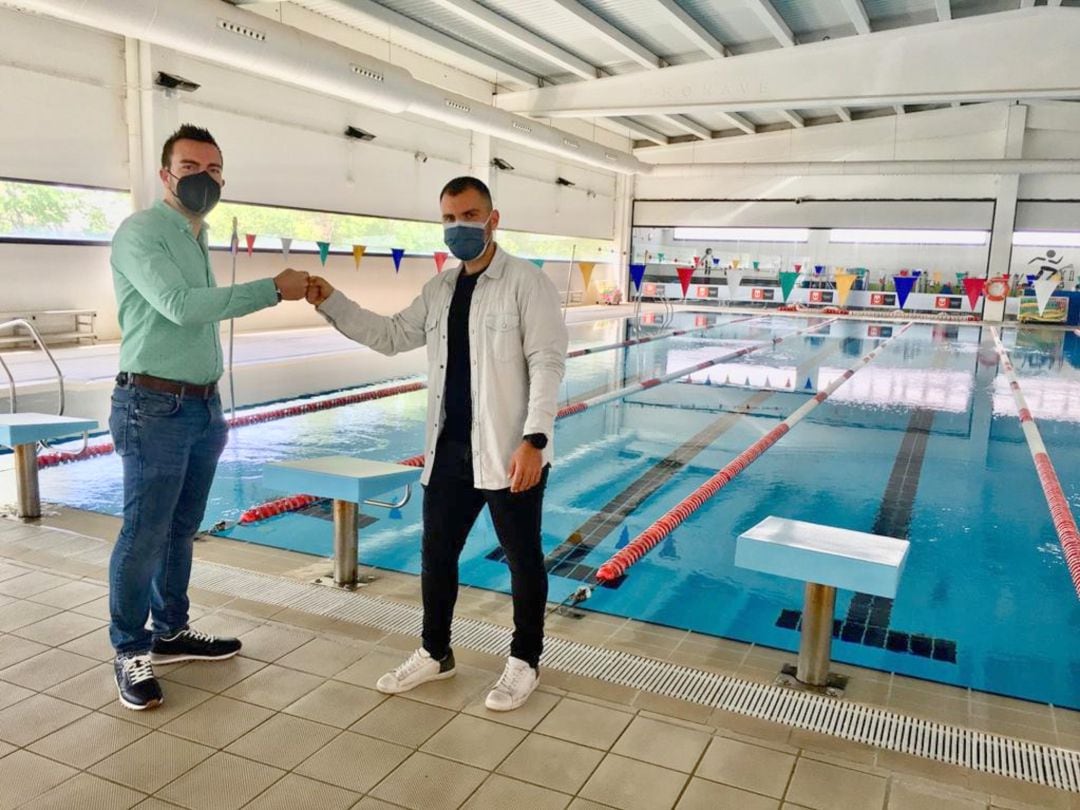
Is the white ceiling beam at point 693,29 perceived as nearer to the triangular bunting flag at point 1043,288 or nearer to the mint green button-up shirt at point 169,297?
the triangular bunting flag at point 1043,288

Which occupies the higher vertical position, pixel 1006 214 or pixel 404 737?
pixel 1006 214

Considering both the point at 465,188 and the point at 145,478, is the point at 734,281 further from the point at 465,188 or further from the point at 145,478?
the point at 145,478

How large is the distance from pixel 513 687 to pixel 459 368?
943 mm

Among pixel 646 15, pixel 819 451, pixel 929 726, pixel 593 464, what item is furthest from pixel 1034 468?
pixel 646 15

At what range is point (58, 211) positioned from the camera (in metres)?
11.1

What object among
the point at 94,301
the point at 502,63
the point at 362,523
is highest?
the point at 502,63

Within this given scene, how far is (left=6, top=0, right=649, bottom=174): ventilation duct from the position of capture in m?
7.98

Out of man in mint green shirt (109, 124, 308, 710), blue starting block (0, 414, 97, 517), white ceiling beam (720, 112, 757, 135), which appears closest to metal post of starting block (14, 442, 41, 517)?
blue starting block (0, 414, 97, 517)

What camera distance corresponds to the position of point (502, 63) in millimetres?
14922

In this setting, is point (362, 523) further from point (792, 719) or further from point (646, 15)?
point (646, 15)

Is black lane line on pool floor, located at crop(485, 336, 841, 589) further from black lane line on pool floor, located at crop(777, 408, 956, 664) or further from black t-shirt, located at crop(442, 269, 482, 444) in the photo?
black t-shirt, located at crop(442, 269, 482, 444)

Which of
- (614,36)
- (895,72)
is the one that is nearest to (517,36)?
(614,36)

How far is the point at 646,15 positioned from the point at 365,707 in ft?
39.4

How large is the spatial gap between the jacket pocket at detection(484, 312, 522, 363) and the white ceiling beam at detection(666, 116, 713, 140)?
1934cm
